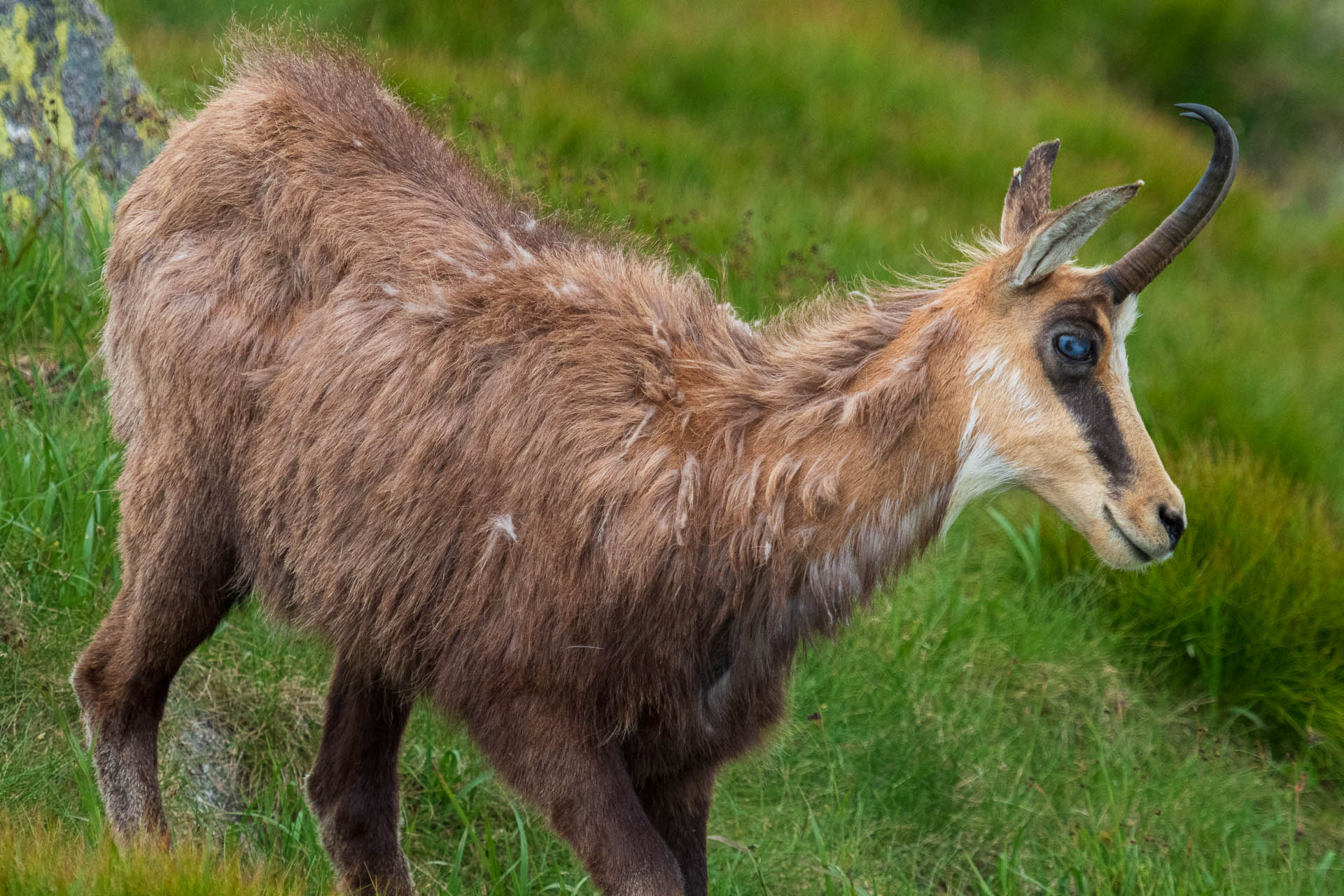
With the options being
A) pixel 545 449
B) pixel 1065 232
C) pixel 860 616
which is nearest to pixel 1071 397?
pixel 1065 232

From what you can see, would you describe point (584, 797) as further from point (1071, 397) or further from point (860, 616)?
point (1071, 397)

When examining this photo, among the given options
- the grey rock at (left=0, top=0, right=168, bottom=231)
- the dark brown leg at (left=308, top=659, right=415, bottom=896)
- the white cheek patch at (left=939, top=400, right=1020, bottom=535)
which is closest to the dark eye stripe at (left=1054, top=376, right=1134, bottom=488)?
the white cheek patch at (left=939, top=400, right=1020, bottom=535)

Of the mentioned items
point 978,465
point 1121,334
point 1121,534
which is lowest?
point 1121,534

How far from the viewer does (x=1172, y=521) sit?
3109 mm

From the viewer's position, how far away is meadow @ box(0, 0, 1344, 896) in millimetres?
4234

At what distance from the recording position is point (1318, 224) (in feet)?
36.9

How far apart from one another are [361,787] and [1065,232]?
7.94ft

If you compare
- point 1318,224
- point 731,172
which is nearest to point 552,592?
point 731,172

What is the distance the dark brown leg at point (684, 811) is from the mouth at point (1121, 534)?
113 centimetres

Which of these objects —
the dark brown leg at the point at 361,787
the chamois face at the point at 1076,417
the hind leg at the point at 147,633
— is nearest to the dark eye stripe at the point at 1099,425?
the chamois face at the point at 1076,417

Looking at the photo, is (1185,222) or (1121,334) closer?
(1185,222)

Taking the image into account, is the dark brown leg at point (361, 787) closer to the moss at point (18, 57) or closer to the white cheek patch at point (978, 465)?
the white cheek patch at point (978, 465)

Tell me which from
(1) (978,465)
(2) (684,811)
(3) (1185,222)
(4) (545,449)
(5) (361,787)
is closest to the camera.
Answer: (3) (1185,222)

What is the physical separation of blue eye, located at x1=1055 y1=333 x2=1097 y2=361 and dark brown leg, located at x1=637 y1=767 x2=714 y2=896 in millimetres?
1307
